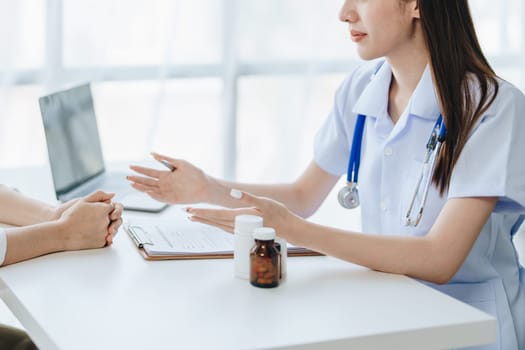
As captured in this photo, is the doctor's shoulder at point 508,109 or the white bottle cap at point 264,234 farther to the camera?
the doctor's shoulder at point 508,109

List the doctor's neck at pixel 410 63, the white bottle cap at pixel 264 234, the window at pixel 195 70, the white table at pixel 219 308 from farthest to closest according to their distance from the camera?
the window at pixel 195 70, the doctor's neck at pixel 410 63, the white bottle cap at pixel 264 234, the white table at pixel 219 308

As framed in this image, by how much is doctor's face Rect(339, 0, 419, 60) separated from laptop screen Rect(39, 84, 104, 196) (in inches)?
28.4

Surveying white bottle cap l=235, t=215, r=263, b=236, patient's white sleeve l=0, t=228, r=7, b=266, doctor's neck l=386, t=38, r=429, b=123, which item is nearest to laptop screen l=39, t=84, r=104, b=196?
patient's white sleeve l=0, t=228, r=7, b=266

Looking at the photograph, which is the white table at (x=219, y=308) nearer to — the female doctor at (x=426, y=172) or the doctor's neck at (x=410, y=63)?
the female doctor at (x=426, y=172)

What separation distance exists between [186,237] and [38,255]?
11.3 inches

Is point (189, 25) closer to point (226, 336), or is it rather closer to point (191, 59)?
point (191, 59)

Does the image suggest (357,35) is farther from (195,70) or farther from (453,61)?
(195,70)

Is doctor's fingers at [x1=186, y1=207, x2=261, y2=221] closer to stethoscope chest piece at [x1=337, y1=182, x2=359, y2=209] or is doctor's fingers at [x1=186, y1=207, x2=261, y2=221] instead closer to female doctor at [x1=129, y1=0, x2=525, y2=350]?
female doctor at [x1=129, y1=0, x2=525, y2=350]

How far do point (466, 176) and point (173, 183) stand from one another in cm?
61

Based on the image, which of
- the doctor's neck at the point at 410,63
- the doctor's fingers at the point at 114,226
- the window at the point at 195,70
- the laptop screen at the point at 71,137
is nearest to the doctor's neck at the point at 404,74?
the doctor's neck at the point at 410,63

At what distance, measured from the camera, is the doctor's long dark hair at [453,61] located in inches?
56.7

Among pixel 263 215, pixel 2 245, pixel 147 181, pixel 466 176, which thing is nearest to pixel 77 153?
pixel 147 181

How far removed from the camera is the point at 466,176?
4.54ft

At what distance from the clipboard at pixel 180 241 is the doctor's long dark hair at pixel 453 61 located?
372mm
